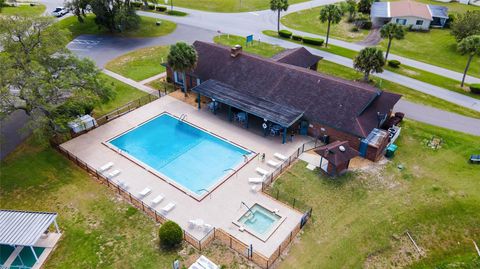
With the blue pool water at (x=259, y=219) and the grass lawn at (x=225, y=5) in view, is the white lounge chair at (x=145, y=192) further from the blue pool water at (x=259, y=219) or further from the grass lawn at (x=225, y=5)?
the grass lawn at (x=225, y=5)

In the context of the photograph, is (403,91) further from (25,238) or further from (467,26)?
(25,238)

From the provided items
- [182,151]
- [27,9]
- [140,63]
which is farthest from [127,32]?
[182,151]

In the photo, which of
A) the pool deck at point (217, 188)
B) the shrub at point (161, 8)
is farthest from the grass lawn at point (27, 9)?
the pool deck at point (217, 188)

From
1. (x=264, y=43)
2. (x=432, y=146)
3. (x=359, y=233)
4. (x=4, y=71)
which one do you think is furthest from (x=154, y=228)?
(x=264, y=43)

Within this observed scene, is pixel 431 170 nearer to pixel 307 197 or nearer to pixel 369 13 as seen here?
pixel 307 197

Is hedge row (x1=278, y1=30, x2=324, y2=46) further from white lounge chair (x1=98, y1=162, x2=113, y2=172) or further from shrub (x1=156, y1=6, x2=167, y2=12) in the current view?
white lounge chair (x1=98, y1=162, x2=113, y2=172)

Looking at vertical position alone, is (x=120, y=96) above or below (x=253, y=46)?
below
